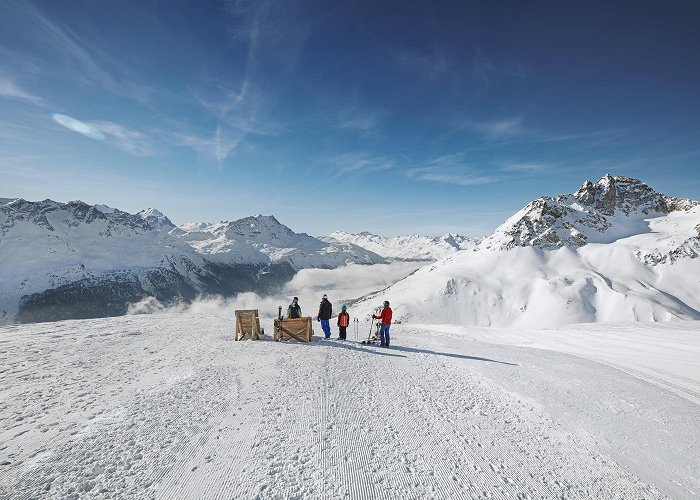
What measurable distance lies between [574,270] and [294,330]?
13685 centimetres

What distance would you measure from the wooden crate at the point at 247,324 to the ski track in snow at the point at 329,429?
3609mm

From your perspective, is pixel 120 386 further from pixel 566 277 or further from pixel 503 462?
pixel 566 277

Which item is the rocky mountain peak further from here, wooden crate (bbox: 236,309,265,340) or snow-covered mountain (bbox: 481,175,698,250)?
wooden crate (bbox: 236,309,265,340)

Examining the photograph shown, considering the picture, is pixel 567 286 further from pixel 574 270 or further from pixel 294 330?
pixel 294 330

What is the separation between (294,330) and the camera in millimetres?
16891

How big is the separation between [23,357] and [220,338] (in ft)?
23.6

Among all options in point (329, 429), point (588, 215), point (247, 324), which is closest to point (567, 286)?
point (588, 215)

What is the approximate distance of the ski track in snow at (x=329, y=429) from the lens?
5.48 m

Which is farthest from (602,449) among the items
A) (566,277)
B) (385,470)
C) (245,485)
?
(566,277)

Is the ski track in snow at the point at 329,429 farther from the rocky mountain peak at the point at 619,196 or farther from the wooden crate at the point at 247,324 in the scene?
the rocky mountain peak at the point at 619,196

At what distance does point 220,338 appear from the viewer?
670 inches

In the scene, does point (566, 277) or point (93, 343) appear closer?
point (93, 343)

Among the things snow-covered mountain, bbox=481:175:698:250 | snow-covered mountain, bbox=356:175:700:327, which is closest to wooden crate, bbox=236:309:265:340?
snow-covered mountain, bbox=356:175:700:327

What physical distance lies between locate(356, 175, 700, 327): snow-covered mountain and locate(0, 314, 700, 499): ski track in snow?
96.6 m
